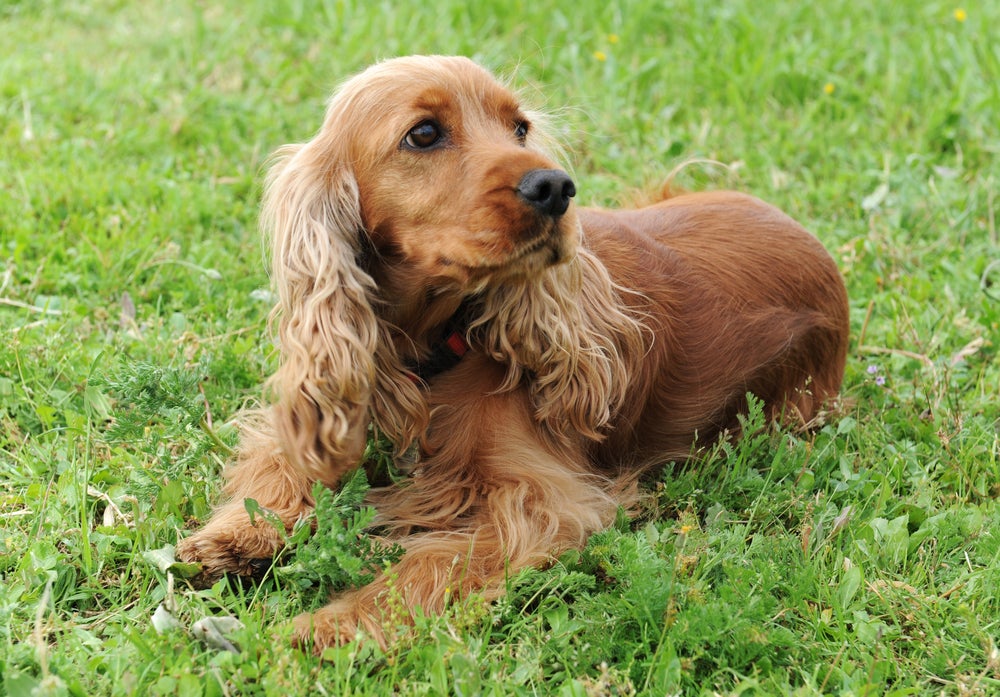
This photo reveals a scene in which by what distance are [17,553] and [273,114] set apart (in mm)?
3051

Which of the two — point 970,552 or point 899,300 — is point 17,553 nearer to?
point 970,552

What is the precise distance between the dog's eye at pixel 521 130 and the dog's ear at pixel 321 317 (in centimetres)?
47

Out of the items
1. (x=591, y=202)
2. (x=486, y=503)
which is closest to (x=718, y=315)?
(x=486, y=503)

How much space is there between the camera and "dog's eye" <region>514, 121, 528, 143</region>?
301 centimetres

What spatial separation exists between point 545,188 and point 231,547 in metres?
1.15

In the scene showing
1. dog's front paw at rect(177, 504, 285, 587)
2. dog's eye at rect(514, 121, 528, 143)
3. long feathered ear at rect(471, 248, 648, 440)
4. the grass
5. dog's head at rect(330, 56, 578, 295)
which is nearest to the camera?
the grass

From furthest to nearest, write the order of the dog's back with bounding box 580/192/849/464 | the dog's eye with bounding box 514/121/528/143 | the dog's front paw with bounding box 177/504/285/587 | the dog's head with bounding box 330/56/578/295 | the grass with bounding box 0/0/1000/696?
1. the dog's back with bounding box 580/192/849/464
2. the dog's eye with bounding box 514/121/528/143
3. the dog's front paw with bounding box 177/504/285/587
4. the dog's head with bounding box 330/56/578/295
5. the grass with bounding box 0/0/1000/696

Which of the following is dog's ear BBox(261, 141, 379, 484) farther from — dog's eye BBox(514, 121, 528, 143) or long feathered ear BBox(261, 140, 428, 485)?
dog's eye BBox(514, 121, 528, 143)

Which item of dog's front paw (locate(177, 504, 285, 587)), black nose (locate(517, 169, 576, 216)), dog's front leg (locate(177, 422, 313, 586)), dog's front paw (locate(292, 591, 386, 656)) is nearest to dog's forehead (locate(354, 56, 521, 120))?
black nose (locate(517, 169, 576, 216))

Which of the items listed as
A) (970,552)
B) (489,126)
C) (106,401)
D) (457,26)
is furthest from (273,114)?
(970,552)

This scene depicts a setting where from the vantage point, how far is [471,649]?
2453mm

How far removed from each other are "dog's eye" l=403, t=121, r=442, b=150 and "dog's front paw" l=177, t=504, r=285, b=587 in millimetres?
993

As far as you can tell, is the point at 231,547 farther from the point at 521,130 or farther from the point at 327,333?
the point at 521,130

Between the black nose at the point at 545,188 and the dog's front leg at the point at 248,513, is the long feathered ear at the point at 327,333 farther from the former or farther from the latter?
the black nose at the point at 545,188
